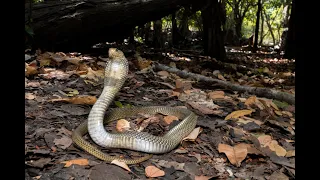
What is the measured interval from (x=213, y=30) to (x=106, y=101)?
301 inches

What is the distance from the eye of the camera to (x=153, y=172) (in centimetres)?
251

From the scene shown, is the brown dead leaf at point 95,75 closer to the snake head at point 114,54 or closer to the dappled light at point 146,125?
the dappled light at point 146,125

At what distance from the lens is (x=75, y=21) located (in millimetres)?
7242

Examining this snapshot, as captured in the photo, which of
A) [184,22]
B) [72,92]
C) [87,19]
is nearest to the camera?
[72,92]

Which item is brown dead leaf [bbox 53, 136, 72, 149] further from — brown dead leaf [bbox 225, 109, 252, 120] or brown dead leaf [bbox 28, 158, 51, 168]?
brown dead leaf [bbox 225, 109, 252, 120]

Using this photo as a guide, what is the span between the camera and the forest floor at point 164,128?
254 centimetres

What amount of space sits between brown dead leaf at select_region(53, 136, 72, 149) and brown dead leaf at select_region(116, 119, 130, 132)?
529mm

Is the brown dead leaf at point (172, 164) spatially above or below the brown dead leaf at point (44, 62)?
below

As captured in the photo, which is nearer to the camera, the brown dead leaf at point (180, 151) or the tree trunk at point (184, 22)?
the brown dead leaf at point (180, 151)

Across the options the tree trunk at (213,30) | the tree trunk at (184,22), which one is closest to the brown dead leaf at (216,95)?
the tree trunk at (213,30)

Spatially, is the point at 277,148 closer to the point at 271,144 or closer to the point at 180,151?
the point at 271,144

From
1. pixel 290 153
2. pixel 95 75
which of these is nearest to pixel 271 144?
pixel 290 153

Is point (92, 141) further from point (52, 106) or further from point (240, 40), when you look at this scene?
point (240, 40)

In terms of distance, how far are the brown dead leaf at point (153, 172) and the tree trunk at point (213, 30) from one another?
7613 millimetres
